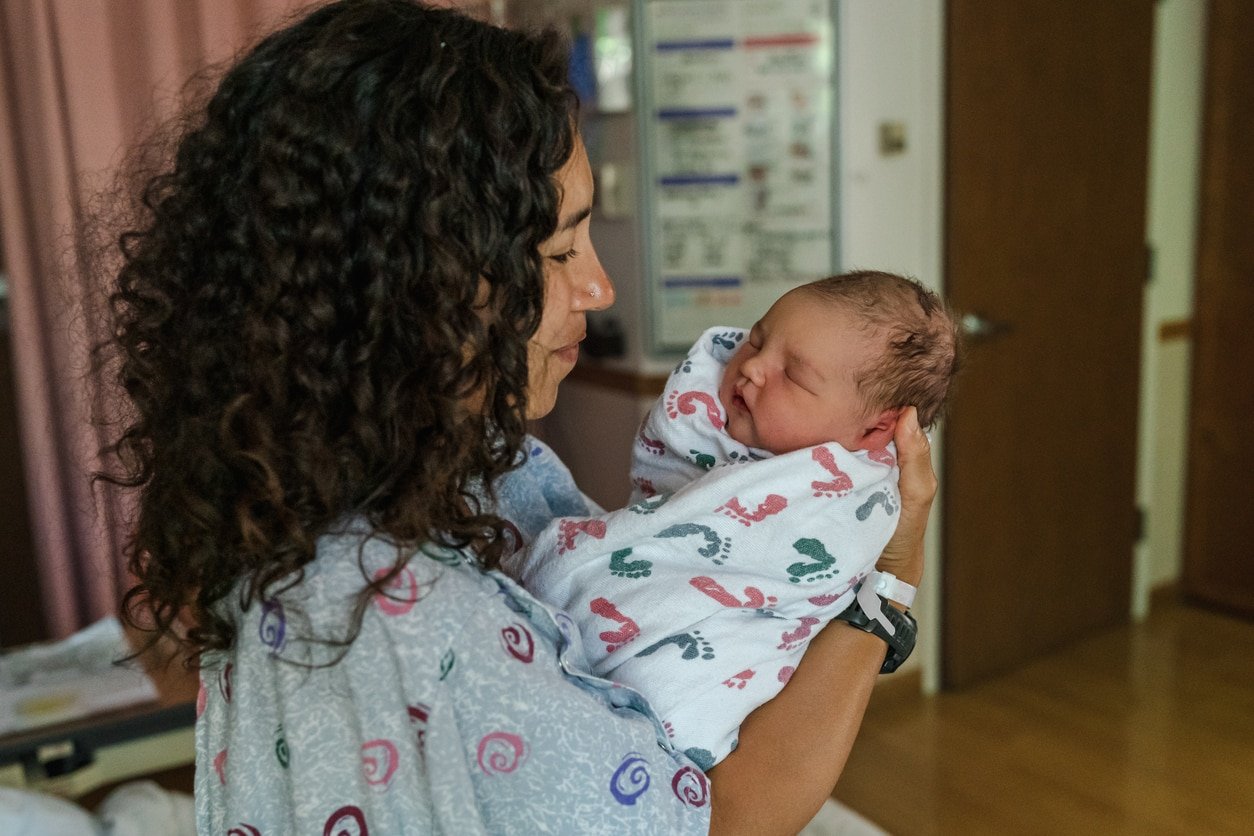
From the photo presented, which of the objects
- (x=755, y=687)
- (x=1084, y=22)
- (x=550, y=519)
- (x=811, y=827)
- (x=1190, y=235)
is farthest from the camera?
(x=1190, y=235)

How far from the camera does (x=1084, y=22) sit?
3.07 m

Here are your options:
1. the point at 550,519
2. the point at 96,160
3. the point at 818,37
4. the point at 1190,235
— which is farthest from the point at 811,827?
the point at 1190,235

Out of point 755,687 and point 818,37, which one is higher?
point 818,37

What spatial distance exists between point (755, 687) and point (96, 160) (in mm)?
2084

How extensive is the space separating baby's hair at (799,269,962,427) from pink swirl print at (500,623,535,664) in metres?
0.52

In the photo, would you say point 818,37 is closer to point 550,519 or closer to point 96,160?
point 96,160

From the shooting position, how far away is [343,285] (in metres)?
0.79

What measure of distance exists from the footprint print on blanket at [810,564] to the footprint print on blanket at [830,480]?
0.16 feet

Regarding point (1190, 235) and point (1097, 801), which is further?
point (1190, 235)

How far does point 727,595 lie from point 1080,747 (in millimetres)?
2240

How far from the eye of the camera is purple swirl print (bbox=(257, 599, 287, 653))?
2.68 feet

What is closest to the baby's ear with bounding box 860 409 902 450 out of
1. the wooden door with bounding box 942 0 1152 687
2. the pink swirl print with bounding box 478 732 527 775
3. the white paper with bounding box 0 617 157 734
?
the pink swirl print with bounding box 478 732 527 775

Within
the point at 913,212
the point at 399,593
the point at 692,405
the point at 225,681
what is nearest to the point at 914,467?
the point at 692,405

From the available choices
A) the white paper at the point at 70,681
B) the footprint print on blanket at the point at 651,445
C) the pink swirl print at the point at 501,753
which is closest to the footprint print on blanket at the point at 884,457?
the footprint print on blanket at the point at 651,445
